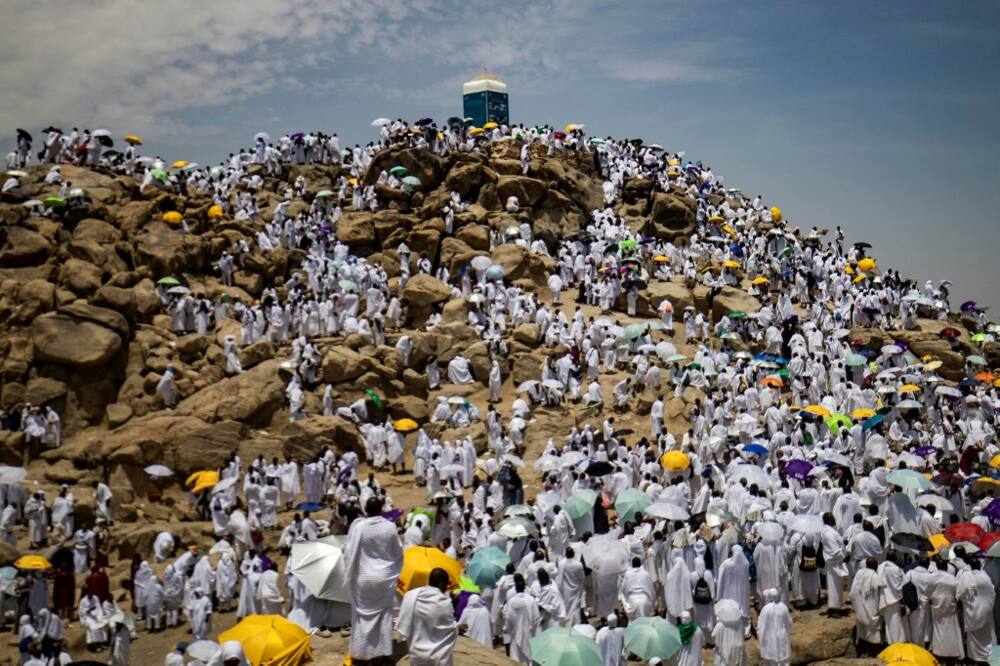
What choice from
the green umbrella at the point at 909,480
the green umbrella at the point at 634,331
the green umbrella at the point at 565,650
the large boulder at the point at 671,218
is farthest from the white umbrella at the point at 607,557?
the large boulder at the point at 671,218

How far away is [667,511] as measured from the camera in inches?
508

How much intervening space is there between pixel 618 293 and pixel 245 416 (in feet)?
44.9

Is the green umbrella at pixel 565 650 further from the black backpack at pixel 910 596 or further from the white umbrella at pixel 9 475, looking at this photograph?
the white umbrella at pixel 9 475

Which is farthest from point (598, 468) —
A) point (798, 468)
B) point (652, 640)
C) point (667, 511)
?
point (652, 640)

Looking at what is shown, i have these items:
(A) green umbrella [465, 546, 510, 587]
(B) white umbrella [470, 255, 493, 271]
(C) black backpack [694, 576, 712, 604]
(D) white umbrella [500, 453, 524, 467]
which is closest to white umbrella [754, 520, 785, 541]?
(C) black backpack [694, 576, 712, 604]

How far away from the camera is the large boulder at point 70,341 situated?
889 inches

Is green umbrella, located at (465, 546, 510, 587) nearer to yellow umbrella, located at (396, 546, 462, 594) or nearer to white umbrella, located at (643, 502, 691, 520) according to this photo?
yellow umbrella, located at (396, 546, 462, 594)

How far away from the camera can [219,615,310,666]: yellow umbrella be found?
805 cm

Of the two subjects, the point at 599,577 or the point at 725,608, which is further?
the point at 599,577

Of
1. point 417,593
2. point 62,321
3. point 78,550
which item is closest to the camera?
point 417,593

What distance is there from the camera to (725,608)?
10.4 metres

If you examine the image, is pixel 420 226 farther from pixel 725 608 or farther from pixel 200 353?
pixel 725 608

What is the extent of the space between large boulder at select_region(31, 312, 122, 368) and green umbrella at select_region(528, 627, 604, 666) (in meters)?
18.3

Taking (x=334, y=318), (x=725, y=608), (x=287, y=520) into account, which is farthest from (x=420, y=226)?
(x=725, y=608)
